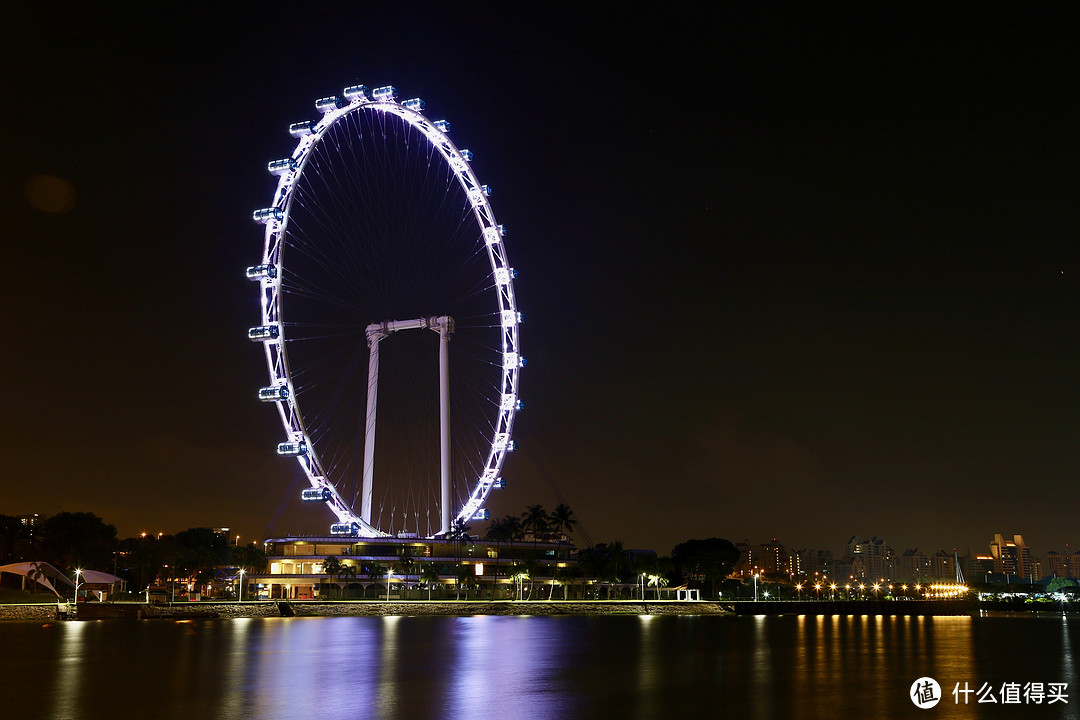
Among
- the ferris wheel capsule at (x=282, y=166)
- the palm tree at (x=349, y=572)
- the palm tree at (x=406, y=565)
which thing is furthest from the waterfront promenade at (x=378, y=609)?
the ferris wheel capsule at (x=282, y=166)

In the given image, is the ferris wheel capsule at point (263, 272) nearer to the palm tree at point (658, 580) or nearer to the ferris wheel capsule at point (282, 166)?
the ferris wheel capsule at point (282, 166)

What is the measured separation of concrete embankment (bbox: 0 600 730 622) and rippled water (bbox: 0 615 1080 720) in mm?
11752

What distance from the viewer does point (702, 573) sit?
166750 mm

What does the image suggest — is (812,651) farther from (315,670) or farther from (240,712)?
(240,712)

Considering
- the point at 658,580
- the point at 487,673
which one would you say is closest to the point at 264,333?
the point at 487,673

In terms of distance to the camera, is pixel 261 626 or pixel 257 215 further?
pixel 261 626

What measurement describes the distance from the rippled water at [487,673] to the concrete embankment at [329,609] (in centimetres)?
1175

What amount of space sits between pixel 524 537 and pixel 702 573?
35936 mm

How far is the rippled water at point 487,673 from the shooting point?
108 ft

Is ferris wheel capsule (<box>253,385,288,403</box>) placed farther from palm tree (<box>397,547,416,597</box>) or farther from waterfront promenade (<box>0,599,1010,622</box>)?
palm tree (<box>397,547,416,597</box>)

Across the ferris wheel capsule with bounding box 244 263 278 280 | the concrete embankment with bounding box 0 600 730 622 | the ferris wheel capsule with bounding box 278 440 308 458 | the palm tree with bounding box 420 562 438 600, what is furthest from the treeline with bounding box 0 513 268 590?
the ferris wheel capsule with bounding box 244 263 278 280

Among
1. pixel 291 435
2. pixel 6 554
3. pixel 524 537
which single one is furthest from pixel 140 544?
pixel 291 435

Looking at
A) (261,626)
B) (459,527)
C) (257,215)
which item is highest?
(257,215)

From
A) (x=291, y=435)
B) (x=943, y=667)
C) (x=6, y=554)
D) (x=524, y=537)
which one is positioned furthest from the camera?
(x=524, y=537)
